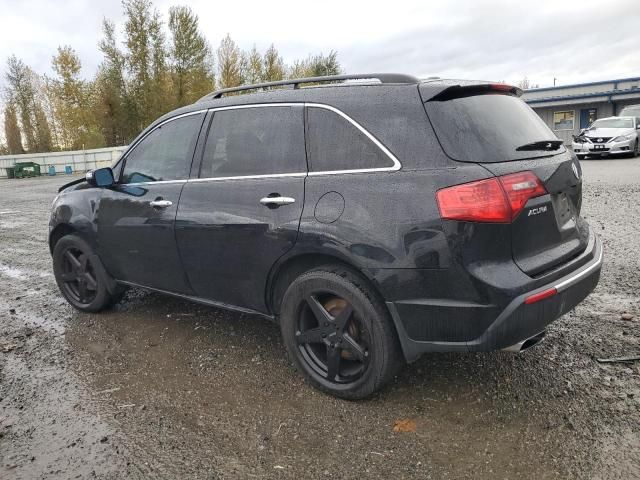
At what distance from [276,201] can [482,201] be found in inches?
47.6

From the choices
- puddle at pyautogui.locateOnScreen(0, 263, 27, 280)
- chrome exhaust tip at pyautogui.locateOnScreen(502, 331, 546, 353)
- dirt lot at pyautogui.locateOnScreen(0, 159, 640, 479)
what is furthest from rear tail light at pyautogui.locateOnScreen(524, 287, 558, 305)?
puddle at pyautogui.locateOnScreen(0, 263, 27, 280)

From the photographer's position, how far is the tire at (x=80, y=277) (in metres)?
4.47

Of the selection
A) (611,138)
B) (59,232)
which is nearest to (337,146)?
(59,232)

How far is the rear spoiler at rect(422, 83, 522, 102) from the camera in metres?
2.67

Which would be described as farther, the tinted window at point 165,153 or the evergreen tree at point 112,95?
the evergreen tree at point 112,95

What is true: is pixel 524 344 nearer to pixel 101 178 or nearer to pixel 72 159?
pixel 101 178

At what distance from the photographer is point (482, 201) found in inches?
94.7

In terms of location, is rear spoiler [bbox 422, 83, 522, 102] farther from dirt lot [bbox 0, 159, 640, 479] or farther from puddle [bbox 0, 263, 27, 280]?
puddle [bbox 0, 263, 27, 280]

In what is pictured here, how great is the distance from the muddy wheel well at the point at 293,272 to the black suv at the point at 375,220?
0.01m

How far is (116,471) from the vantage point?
2.43 meters

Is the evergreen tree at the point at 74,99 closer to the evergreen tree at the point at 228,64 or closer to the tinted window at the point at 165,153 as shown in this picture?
the evergreen tree at the point at 228,64

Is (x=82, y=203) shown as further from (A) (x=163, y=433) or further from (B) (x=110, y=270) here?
(A) (x=163, y=433)

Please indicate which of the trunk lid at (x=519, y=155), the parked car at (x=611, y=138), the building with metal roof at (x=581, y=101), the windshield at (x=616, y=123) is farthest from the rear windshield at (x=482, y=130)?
the building with metal roof at (x=581, y=101)

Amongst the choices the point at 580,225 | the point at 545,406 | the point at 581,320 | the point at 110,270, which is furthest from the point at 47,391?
the point at 581,320
